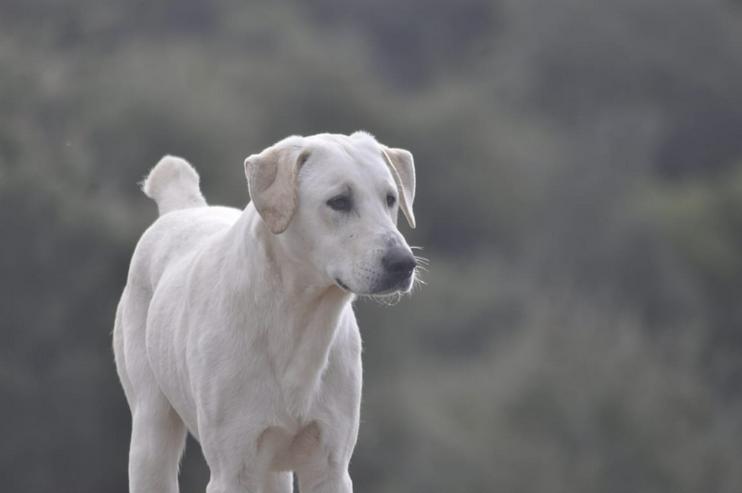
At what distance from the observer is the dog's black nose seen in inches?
329

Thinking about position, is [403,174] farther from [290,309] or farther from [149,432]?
[149,432]

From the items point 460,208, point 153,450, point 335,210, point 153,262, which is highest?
point 335,210

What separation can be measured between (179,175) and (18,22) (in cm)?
3208

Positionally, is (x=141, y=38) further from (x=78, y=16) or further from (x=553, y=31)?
(x=553, y=31)

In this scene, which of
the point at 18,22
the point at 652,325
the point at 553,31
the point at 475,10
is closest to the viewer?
the point at 18,22

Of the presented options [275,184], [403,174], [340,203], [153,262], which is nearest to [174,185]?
[153,262]

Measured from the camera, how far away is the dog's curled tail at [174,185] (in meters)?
11.0

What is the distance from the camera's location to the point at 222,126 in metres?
48.6

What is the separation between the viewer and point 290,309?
8844mm

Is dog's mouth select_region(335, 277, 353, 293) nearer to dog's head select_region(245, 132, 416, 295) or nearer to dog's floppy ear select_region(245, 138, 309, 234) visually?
dog's head select_region(245, 132, 416, 295)

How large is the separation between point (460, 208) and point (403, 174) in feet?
180

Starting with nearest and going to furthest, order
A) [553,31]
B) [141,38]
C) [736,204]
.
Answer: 1. [141,38]
2. [736,204]
3. [553,31]

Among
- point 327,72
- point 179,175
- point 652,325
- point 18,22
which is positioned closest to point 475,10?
point 327,72

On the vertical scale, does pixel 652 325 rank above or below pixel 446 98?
below
